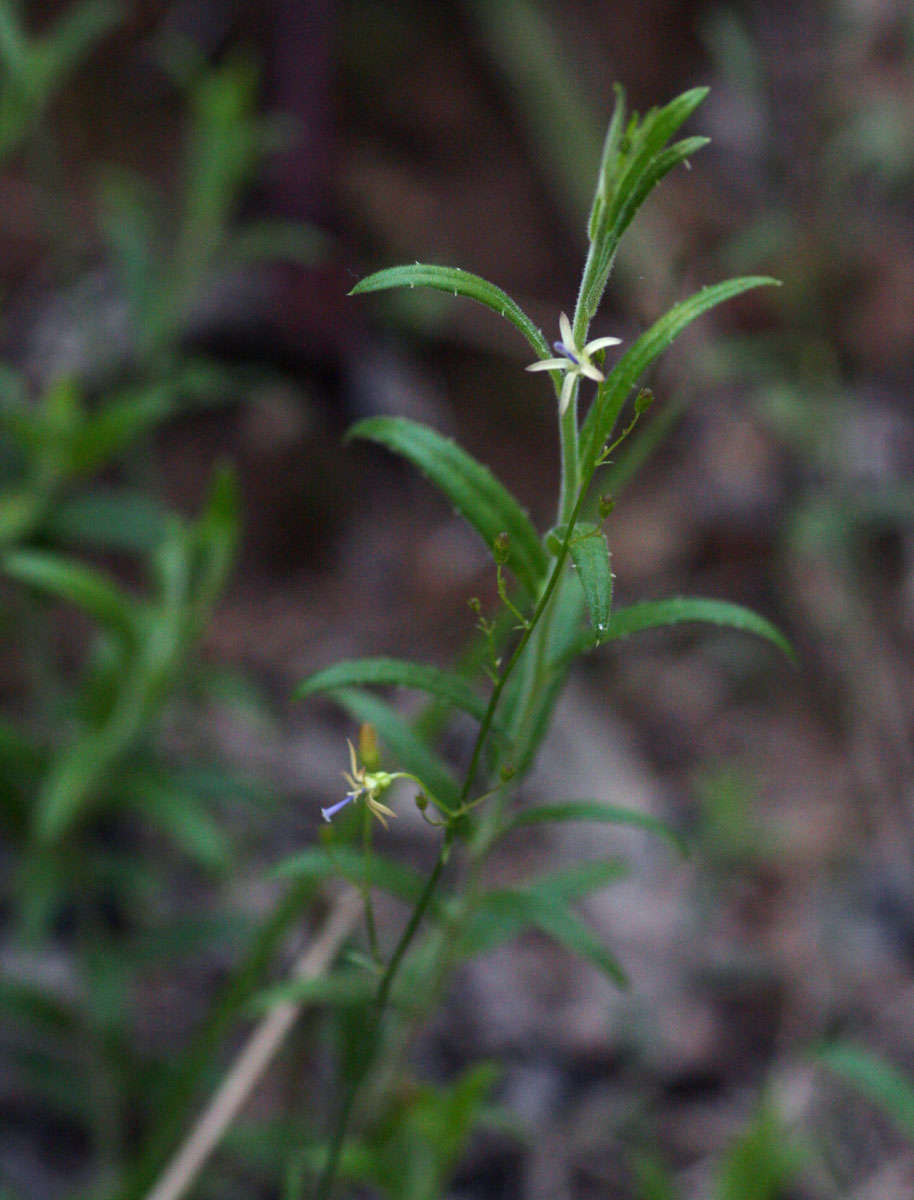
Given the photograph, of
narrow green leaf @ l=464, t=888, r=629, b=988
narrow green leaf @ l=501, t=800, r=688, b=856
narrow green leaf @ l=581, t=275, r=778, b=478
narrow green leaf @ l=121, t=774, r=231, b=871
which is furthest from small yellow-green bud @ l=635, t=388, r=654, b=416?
narrow green leaf @ l=121, t=774, r=231, b=871

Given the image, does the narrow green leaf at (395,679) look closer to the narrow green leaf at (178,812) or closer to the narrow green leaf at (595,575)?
the narrow green leaf at (595,575)

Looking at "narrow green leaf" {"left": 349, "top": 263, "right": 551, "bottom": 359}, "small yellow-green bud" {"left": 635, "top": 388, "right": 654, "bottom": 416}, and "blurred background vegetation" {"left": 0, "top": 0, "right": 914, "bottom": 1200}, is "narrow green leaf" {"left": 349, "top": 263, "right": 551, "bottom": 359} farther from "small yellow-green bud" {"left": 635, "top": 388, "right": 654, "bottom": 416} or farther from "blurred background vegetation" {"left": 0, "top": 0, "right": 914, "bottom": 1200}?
"blurred background vegetation" {"left": 0, "top": 0, "right": 914, "bottom": 1200}

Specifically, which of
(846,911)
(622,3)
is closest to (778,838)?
(846,911)

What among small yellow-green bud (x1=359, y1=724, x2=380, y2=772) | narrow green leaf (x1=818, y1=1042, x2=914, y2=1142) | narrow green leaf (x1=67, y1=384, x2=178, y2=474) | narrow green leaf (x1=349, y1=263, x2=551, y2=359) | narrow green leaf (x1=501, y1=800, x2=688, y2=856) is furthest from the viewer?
narrow green leaf (x1=67, y1=384, x2=178, y2=474)

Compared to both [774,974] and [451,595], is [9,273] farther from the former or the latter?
[774,974]

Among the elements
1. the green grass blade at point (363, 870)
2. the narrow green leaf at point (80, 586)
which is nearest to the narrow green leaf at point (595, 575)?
the green grass blade at point (363, 870)

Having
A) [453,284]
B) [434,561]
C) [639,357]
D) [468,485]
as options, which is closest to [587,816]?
[468,485]
